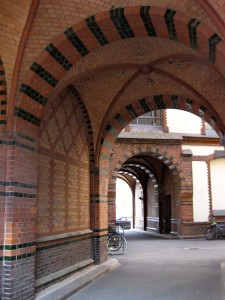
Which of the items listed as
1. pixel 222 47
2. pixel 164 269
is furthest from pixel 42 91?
pixel 164 269

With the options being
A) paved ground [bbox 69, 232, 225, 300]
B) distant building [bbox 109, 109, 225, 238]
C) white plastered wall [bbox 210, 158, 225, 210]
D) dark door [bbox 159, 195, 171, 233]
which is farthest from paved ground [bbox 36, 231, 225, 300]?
dark door [bbox 159, 195, 171, 233]

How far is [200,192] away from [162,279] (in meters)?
11.8

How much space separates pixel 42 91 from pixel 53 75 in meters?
0.33

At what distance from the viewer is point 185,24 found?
17.7 ft

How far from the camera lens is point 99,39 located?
6336mm

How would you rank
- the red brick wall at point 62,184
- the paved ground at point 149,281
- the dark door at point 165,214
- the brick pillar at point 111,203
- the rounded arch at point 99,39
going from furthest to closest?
the dark door at point 165,214, the brick pillar at point 111,203, the red brick wall at point 62,184, the paved ground at point 149,281, the rounded arch at point 99,39

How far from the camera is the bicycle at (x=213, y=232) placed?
60.7ft

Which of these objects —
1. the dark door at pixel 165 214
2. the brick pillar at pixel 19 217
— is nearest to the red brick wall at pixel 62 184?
the brick pillar at pixel 19 217

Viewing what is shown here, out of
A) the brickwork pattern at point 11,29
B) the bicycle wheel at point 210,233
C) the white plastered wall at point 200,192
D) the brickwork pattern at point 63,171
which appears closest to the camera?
the brickwork pattern at point 11,29

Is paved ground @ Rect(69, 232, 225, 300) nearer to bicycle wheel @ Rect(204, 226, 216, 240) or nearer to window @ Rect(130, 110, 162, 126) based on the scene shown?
bicycle wheel @ Rect(204, 226, 216, 240)

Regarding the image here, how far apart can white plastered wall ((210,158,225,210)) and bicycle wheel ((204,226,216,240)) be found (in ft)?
4.43

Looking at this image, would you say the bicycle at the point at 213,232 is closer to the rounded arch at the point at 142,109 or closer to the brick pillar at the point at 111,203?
the brick pillar at the point at 111,203

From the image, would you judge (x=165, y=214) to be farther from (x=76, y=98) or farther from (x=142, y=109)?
(x=76, y=98)

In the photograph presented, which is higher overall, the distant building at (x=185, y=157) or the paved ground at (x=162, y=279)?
the distant building at (x=185, y=157)
